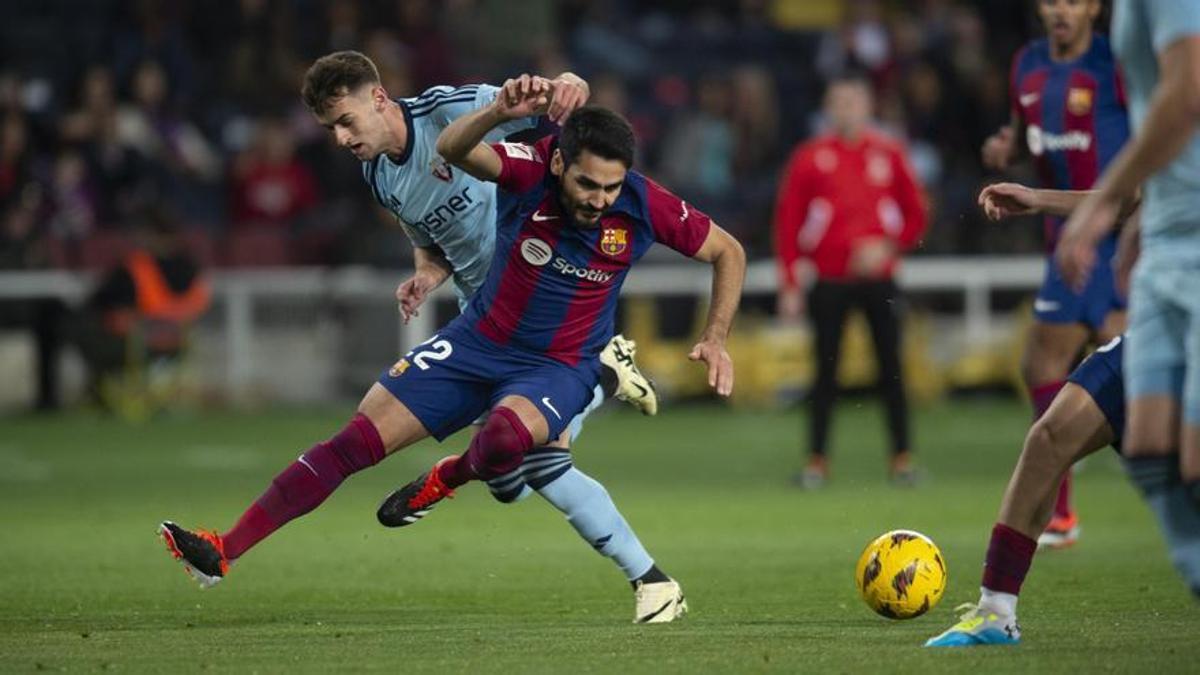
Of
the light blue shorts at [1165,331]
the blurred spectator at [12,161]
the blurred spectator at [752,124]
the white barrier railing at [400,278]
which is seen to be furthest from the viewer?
the blurred spectator at [752,124]

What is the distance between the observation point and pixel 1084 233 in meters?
5.56

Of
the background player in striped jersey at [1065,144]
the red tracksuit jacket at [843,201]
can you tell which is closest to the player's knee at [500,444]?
the background player in striped jersey at [1065,144]

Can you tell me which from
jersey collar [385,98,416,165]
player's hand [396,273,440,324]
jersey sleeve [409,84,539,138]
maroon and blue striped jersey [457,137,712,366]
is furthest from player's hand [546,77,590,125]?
player's hand [396,273,440,324]

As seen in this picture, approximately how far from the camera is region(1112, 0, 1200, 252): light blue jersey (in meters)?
5.76

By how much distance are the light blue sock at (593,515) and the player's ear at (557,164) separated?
1074mm

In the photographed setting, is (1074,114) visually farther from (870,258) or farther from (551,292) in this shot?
(870,258)

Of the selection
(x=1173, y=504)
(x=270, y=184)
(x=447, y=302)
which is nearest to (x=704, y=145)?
(x=447, y=302)

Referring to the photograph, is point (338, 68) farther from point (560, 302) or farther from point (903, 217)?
point (903, 217)

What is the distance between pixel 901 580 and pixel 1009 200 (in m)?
1.54

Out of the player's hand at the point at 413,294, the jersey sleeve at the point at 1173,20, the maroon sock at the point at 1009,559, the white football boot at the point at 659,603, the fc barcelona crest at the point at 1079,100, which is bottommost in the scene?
the white football boot at the point at 659,603

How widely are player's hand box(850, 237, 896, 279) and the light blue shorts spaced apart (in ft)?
26.9

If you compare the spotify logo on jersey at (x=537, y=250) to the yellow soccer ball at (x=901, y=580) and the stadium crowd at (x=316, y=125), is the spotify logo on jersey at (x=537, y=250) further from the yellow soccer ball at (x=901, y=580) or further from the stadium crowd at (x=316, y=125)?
the stadium crowd at (x=316, y=125)

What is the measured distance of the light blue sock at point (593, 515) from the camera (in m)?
8.20

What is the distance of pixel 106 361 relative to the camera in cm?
2056
